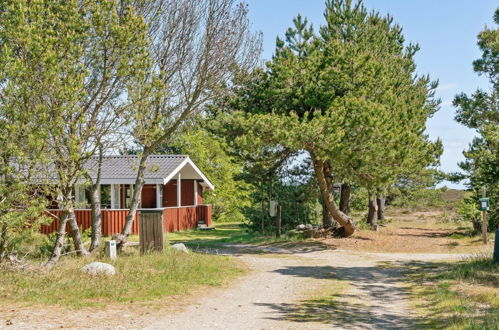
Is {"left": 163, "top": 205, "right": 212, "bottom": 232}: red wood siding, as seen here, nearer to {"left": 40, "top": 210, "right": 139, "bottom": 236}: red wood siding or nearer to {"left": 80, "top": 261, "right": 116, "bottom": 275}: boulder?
{"left": 40, "top": 210, "right": 139, "bottom": 236}: red wood siding

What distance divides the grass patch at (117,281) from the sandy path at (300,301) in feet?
2.77

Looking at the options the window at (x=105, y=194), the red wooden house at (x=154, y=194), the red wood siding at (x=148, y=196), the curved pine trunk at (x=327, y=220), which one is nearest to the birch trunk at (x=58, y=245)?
the red wooden house at (x=154, y=194)

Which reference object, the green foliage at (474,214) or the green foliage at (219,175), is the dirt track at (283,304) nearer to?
the green foliage at (474,214)

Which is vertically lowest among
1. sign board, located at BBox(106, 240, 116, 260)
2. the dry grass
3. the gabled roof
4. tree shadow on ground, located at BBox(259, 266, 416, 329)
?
tree shadow on ground, located at BBox(259, 266, 416, 329)

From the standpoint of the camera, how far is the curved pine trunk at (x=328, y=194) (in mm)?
20641

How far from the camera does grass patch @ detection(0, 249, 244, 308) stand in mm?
9758

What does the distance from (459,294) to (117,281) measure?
6.68m

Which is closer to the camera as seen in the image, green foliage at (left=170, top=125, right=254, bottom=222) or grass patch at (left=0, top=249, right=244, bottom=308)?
grass patch at (left=0, top=249, right=244, bottom=308)

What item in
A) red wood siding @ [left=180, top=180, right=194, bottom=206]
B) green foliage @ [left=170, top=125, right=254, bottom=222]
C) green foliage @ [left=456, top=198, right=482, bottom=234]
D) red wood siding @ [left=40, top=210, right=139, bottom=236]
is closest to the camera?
green foliage @ [left=456, top=198, right=482, bottom=234]

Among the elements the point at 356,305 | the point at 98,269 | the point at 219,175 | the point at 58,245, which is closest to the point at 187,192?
the point at 219,175

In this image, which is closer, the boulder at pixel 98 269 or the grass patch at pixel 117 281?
the grass patch at pixel 117 281

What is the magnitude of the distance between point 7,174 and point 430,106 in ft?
73.5

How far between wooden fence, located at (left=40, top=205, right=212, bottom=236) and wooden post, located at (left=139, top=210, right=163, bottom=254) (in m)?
6.16

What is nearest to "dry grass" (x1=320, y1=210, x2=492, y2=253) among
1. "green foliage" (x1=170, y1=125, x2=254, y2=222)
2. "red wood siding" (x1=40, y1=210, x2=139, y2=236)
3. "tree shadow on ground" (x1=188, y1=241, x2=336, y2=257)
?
"tree shadow on ground" (x1=188, y1=241, x2=336, y2=257)
